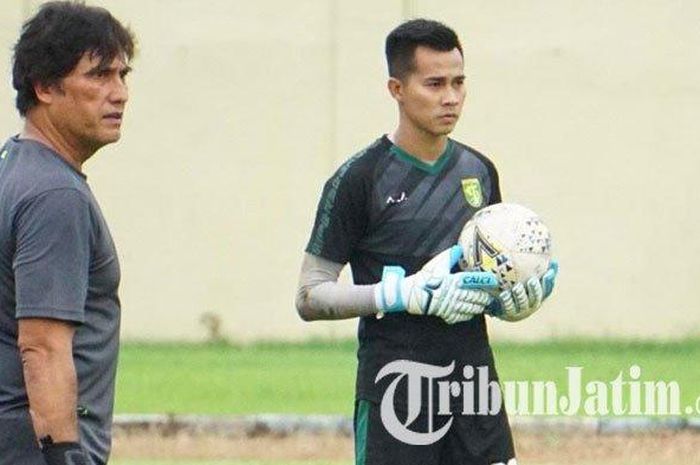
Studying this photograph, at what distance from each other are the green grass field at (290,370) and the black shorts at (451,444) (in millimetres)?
6783

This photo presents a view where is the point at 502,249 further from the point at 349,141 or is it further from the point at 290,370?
the point at 349,141

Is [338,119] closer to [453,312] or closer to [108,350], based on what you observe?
[453,312]

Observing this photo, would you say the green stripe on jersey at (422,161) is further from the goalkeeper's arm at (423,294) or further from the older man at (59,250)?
the older man at (59,250)

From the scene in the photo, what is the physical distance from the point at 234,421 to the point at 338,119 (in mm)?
5224

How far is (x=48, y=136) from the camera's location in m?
4.88

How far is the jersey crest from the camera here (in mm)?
6984

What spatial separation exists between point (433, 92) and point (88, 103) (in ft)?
7.92

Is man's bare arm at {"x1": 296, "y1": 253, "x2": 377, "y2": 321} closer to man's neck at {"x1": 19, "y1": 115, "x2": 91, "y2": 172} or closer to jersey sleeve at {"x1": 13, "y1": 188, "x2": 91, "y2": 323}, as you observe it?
man's neck at {"x1": 19, "y1": 115, "x2": 91, "y2": 172}

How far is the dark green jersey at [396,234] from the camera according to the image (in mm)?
6832

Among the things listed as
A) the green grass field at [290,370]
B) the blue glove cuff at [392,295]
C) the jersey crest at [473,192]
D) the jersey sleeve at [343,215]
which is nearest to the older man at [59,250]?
the blue glove cuff at [392,295]

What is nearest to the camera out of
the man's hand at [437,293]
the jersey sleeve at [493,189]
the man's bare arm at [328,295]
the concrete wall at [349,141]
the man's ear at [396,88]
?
the man's hand at [437,293]

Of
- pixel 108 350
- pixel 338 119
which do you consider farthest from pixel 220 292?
pixel 108 350

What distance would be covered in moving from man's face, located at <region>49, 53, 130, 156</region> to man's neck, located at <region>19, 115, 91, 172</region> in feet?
0.04

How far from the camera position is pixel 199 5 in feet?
58.0
